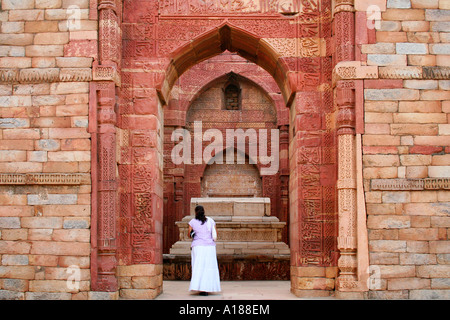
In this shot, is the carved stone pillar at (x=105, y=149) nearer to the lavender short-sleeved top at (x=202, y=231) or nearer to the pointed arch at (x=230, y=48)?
the pointed arch at (x=230, y=48)

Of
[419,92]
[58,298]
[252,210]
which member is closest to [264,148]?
[252,210]

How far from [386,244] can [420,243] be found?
18.4 inches

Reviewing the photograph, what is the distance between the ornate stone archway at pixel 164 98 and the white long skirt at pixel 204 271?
564mm

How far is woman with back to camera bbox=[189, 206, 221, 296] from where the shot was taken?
8.67m

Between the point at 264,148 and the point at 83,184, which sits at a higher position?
the point at 264,148

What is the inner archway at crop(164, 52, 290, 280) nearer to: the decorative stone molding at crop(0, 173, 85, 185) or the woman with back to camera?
the woman with back to camera

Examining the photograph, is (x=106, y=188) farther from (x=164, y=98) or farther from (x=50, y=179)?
(x=164, y=98)

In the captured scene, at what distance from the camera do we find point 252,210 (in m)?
13.1

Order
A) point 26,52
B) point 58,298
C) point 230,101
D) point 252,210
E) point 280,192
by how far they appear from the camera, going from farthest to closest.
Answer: point 230,101 → point 280,192 → point 252,210 → point 26,52 → point 58,298

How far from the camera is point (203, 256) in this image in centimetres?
875

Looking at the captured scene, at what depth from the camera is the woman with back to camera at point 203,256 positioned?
867cm

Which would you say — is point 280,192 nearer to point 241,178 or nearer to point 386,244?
point 241,178

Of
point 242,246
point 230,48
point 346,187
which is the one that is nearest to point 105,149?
point 230,48

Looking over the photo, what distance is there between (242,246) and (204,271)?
154 inches
